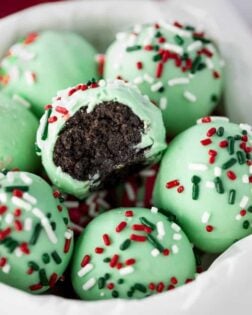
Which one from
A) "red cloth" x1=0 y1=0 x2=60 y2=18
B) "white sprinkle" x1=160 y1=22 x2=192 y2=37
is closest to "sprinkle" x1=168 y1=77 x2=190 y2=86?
"white sprinkle" x1=160 y1=22 x2=192 y2=37

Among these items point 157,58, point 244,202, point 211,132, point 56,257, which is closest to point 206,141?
point 211,132

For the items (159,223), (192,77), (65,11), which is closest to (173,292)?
(159,223)

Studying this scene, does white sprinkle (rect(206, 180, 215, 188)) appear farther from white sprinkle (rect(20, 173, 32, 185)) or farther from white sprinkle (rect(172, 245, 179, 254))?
white sprinkle (rect(20, 173, 32, 185))

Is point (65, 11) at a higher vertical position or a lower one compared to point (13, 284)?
higher

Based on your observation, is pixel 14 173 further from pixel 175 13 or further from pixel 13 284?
pixel 175 13

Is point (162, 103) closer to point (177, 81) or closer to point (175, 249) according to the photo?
point (177, 81)
